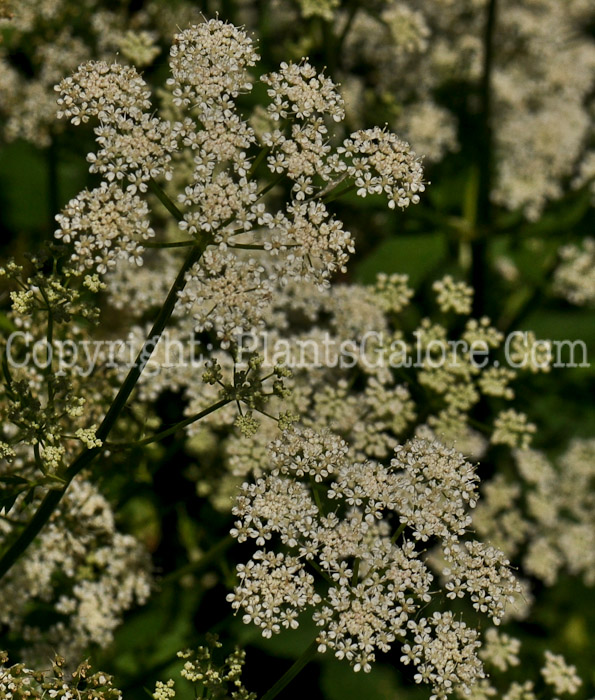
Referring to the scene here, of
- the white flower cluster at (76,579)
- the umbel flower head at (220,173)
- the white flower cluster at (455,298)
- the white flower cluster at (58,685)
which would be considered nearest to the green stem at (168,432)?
the umbel flower head at (220,173)

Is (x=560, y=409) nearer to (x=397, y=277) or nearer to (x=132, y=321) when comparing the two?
(x=397, y=277)

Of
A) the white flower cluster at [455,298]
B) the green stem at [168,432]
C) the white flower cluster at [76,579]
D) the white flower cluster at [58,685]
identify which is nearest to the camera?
the white flower cluster at [58,685]

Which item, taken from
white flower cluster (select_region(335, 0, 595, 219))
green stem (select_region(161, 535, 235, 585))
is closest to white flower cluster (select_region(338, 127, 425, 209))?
green stem (select_region(161, 535, 235, 585))

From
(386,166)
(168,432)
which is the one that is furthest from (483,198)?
(168,432)

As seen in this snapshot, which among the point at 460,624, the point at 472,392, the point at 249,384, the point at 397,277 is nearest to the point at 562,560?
the point at 472,392

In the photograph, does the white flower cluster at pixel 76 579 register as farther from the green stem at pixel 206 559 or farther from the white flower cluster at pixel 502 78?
the white flower cluster at pixel 502 78

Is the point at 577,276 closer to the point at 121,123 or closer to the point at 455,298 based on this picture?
the point at 455,298

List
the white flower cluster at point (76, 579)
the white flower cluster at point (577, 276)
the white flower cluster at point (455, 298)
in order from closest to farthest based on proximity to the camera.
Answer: the white flower cluster at point (76, 579), the white flower cluster at point (455, 298), the white flower cluster at point (577, 276)
